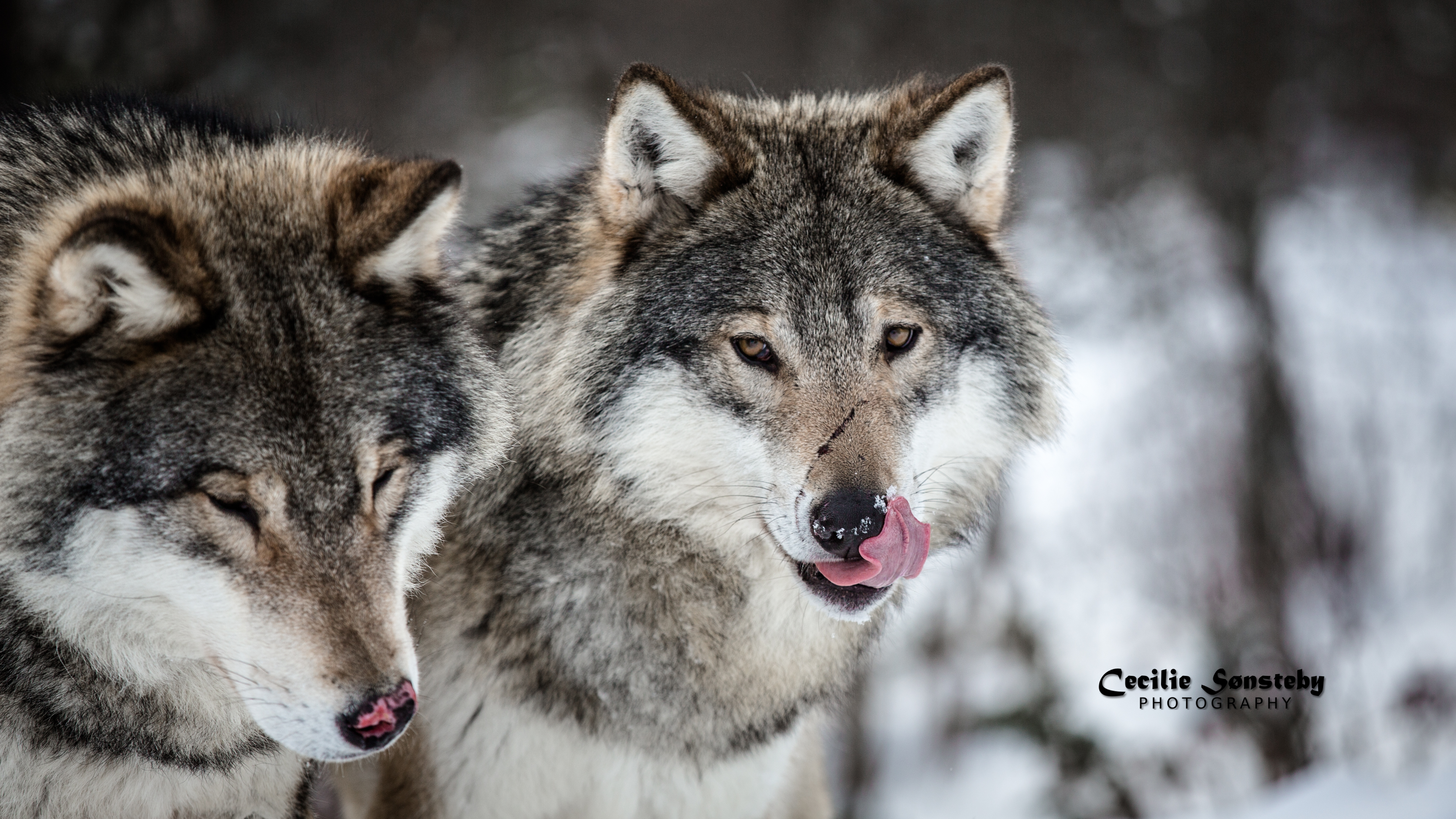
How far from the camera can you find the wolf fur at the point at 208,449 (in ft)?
7.53

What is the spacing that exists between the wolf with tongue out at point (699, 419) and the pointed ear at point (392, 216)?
1.94 feet

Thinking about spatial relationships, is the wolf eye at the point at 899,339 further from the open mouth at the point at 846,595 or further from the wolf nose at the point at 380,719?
the wolf nose at the point at 380,719

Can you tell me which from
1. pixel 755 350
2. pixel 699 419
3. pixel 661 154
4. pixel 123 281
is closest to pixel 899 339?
pixel 755 350

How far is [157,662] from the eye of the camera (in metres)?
2.59

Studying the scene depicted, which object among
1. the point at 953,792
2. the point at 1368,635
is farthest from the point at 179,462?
the point at 1368,635

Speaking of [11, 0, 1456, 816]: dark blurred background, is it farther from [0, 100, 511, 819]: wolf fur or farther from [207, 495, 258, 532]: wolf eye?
[207, 495, 258, 532]: wolf eye

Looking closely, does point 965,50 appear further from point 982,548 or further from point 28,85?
point 28,85

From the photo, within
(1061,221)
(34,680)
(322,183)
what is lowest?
(34,680)

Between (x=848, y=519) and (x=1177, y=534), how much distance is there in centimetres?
545

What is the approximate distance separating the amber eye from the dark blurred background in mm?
3439

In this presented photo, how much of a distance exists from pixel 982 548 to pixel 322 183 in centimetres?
541

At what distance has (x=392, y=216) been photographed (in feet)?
8.66

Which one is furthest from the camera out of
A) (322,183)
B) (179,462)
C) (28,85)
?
(28,85)

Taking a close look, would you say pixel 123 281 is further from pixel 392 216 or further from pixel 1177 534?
pixel 1177 534
